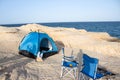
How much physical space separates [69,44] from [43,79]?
894cm

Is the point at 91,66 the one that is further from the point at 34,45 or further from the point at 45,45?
the point at 45,45

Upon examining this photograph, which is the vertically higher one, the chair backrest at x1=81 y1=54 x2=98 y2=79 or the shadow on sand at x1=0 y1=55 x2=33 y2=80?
the chair backrest at x1=81 y1=54 x2=98 y2=79

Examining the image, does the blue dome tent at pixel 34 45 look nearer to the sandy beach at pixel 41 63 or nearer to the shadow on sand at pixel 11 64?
the sandy beach at pixel 41 63

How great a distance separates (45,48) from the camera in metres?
Result: 12.2

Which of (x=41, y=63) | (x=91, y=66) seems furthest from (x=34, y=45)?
(x=91, y=66)

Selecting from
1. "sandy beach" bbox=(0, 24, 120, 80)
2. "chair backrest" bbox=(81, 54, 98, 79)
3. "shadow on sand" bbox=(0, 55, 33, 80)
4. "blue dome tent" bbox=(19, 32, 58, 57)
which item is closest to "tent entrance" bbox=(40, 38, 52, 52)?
"blue dome tent" bbox=(19, 32, 58, 57)

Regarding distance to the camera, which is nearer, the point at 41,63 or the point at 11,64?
the point at 11,64

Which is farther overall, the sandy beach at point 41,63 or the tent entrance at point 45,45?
the tent entrance at point 45,45

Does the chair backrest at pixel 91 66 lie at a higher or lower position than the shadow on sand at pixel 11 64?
higher

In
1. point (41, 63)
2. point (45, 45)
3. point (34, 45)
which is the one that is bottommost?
point (41, 63)

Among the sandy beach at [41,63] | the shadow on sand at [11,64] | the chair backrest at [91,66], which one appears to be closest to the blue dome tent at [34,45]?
the sandy beach at [41,63]

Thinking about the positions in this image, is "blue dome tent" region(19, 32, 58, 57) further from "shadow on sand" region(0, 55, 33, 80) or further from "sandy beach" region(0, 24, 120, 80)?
"shadow on sand" region(0, 55, 33, 80)

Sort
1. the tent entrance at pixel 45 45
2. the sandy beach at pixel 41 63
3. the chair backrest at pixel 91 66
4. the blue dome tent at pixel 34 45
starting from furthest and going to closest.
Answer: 1. the tent entrance at pixel 45 45
2. the blue dome tent at pixel 34 45
3. the sandy beach at pixel 41 63
4. the chair backrest at pixel 91 66

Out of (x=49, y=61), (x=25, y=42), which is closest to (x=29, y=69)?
(x=49, y=61)
